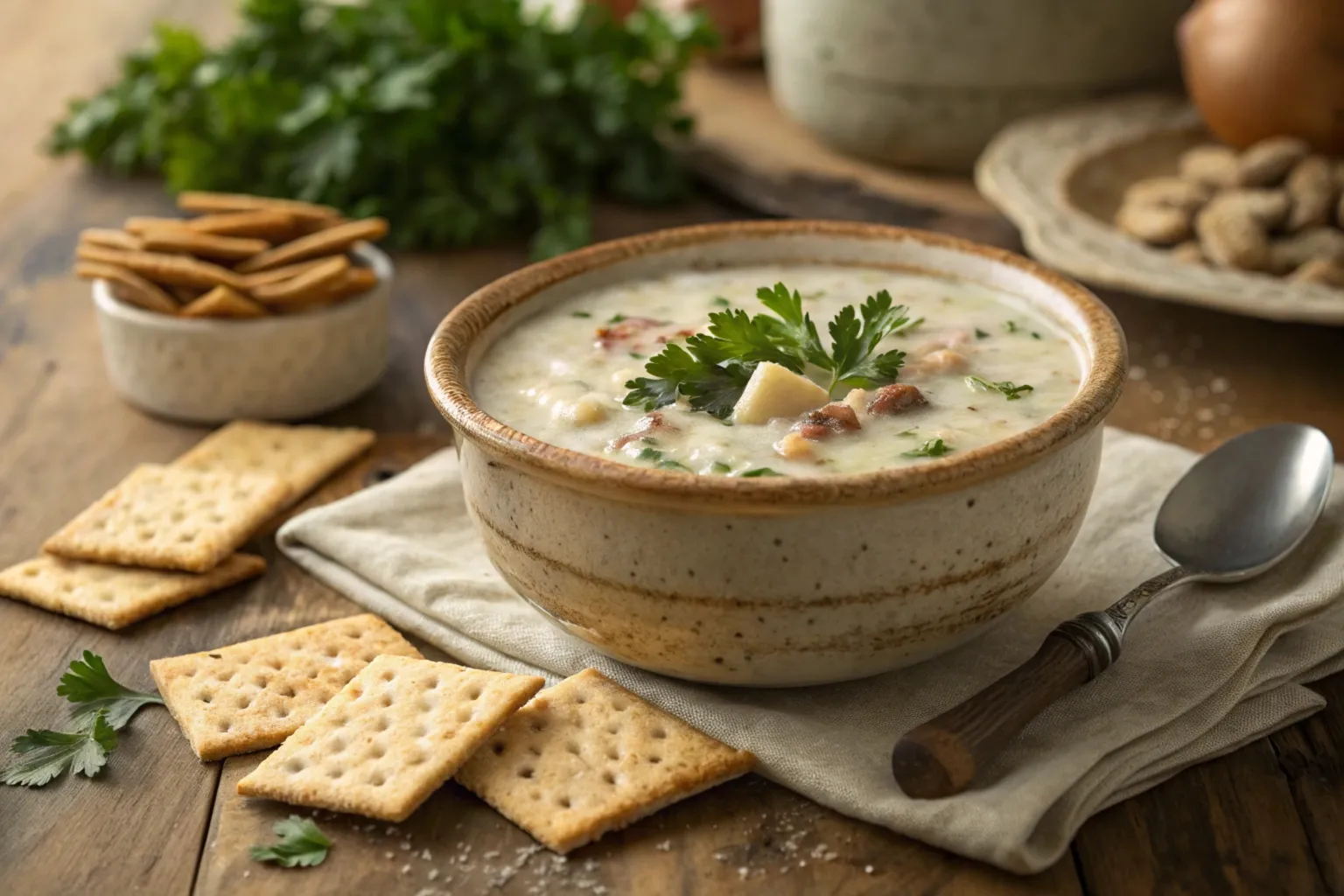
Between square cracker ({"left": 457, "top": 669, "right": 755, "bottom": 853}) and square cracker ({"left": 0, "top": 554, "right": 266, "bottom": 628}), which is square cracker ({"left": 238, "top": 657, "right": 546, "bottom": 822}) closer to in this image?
square cracker ({"left": 457, "top": 669, "right": 755, "bottom": 853})

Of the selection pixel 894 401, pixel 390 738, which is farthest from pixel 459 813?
pixel 894 401

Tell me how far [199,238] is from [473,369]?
98 cm

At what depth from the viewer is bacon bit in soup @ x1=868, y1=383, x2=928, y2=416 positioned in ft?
6.77

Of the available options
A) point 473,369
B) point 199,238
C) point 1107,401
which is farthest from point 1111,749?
point 199,238

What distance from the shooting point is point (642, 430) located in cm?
203

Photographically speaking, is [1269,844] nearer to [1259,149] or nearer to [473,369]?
[473,369]

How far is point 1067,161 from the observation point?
350 centimetres

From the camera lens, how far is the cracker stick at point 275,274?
2912 mm

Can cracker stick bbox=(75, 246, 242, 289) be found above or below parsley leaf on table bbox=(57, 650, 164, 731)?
above

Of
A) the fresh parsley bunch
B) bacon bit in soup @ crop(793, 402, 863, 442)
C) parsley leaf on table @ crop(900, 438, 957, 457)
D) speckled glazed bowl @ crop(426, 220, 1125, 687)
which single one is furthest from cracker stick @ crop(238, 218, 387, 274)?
parsley leaf on table @ crop(900, 438, 957, 457)

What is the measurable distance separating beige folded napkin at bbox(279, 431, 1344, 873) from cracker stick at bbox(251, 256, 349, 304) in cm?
56

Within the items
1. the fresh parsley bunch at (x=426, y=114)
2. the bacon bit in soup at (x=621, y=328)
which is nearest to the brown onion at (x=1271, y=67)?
the fresh parsley bunch at (x=426, y=114)

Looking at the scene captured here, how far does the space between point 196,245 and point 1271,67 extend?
2277 mm

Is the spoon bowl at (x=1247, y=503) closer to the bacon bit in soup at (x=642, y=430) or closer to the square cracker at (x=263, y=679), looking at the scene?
the bacon bit in soup at (x=642, y=430)
